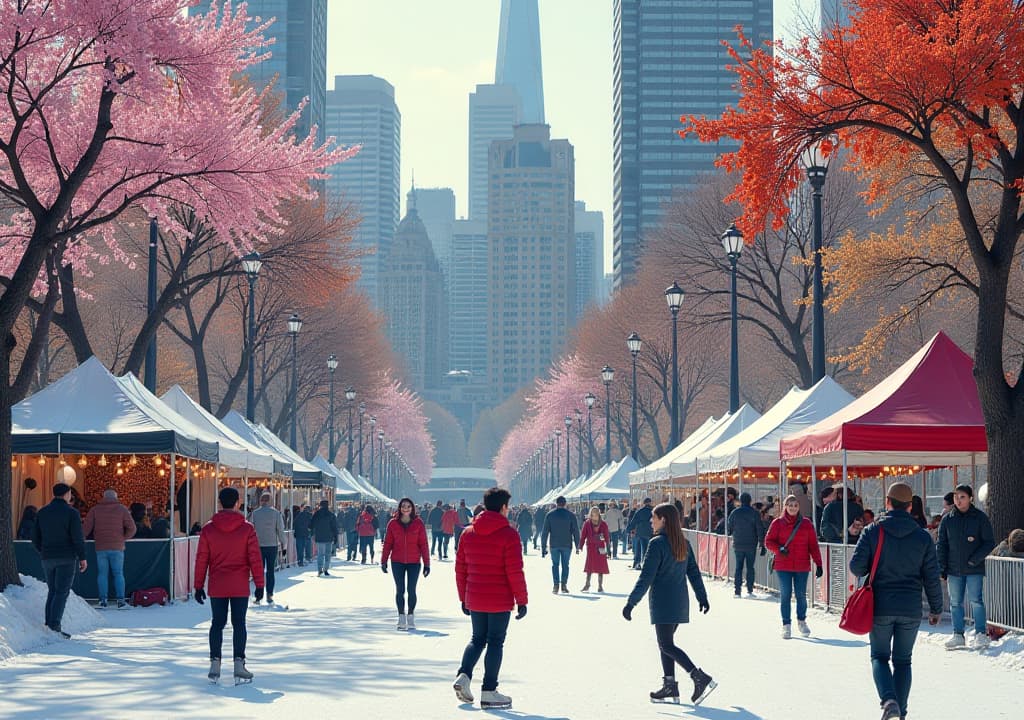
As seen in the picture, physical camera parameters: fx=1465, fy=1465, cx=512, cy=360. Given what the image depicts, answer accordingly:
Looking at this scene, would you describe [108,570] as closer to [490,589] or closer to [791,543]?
[791,543]

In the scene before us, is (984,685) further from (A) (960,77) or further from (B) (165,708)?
(A) (960,77)

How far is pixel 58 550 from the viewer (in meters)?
16.7

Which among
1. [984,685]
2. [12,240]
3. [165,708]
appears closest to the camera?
[165,708]

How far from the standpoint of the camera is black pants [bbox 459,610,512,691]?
11.4 m

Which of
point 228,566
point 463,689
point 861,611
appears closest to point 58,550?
point 228,566

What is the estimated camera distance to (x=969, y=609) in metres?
18.3

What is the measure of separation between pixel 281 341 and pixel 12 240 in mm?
39488

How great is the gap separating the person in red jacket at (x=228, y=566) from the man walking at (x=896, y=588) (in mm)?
5308

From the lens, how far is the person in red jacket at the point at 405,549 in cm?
1834

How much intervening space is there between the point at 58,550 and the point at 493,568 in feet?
24.2

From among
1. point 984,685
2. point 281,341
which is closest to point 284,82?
point 281,341

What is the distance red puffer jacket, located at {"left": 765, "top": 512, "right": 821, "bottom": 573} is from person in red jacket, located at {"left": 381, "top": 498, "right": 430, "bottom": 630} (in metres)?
4.25

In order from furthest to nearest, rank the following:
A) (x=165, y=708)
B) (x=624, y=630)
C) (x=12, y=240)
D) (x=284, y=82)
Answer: (x=284, y=82)
(x=12, y=240)
(x=624, y=630)
(x=165, y=708)

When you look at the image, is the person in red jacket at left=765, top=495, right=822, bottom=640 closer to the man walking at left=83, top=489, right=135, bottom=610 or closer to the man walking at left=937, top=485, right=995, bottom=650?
the man walking at left=937, top=485, right=995, bottom=650
